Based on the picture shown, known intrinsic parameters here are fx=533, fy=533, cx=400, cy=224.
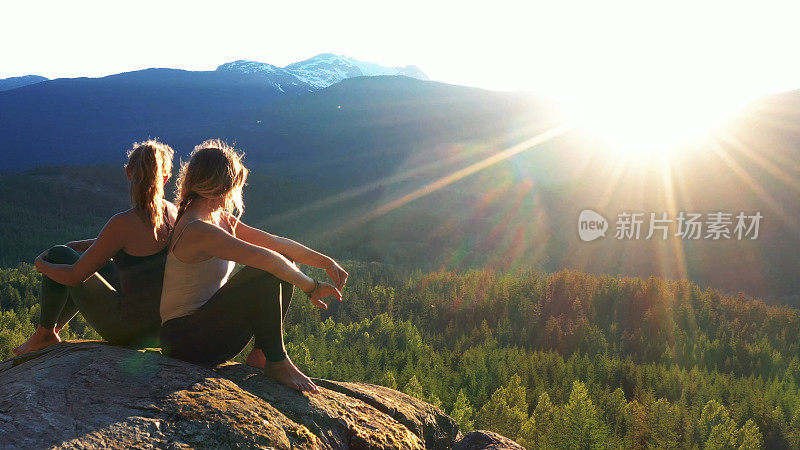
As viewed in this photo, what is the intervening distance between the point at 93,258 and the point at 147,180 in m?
0.45

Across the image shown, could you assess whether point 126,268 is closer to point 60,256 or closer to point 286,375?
point 60,256

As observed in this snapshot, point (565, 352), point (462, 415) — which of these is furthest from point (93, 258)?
point (565, 352)

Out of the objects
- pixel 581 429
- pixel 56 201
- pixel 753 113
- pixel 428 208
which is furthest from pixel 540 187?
pixel 581 429

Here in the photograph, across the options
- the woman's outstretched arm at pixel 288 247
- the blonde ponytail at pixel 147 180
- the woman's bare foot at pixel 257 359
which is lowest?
the woman's bare foot at pixel 257 359

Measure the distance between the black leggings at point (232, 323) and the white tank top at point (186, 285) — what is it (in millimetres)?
48

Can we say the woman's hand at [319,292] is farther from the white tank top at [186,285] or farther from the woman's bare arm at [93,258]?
the woman's bare arm at [93,258]

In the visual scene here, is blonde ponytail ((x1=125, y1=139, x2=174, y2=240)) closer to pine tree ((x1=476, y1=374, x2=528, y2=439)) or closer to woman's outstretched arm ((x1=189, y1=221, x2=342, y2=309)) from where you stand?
woman's outstretched arm ((x1=189, y1=221, x2=342, y2=309))

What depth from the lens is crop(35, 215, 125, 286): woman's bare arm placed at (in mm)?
2557

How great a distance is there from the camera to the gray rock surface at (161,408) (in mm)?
1765

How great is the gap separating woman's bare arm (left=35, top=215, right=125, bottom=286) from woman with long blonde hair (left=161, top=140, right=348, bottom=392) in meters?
0.34

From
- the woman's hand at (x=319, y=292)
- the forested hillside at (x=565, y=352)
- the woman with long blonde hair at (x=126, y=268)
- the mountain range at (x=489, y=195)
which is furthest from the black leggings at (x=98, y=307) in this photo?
the mountain range at (x=489, y=195)

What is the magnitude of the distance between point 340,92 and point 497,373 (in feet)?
311

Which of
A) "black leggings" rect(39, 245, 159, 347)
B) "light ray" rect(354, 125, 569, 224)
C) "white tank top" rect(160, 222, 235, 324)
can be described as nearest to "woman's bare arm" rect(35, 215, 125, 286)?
"black leggings" rect(39, 245, 159, 347)

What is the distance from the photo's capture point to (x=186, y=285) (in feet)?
8.09
